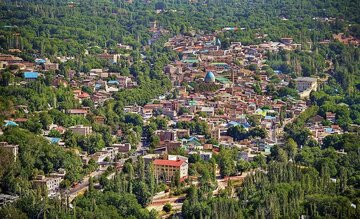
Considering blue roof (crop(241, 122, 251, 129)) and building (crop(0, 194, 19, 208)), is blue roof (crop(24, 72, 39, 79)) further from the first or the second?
building (crop(0, 194, 19, 208))

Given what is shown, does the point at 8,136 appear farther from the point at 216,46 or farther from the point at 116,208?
the point at 216,46

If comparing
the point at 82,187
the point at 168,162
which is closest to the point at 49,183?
the point at 82,187

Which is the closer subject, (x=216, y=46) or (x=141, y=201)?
(x=141, y=201)

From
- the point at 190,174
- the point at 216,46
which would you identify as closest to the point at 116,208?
the point at 190,174

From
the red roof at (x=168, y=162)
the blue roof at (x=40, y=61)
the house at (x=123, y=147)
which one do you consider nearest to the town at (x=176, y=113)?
the house at (x=123, y=147)

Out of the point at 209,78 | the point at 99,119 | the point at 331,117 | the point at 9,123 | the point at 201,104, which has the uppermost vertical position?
the point at 9,123

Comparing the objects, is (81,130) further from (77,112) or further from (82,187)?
(82,187)
